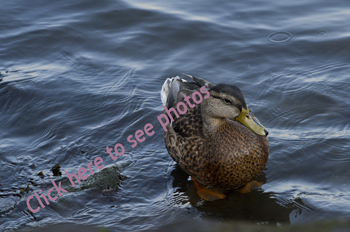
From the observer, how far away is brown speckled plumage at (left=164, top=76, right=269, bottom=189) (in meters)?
4.28

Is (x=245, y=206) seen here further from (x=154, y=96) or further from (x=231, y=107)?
(x=154, y=96)

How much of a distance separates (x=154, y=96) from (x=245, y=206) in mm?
2660

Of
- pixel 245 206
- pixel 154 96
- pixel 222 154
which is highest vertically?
pixel 154 96

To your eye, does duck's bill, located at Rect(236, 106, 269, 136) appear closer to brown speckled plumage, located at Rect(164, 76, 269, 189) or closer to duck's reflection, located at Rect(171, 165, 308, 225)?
brown speckled plumage, located at Rect(164, 76, 269, 189)

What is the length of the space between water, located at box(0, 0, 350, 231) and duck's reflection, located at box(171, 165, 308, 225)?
0.01 m

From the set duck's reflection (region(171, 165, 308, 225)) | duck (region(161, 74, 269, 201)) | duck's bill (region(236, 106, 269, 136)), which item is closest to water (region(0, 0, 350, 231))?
duck's reflection (region(171, 165, 308, 225))

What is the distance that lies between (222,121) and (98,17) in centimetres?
535

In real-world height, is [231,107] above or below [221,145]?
above

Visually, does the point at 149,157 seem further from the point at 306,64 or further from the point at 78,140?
the point at 306,64

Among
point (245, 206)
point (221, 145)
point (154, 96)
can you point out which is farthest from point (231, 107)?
point (154, 96)

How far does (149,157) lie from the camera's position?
511 centimetres

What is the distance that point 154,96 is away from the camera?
6.38 m

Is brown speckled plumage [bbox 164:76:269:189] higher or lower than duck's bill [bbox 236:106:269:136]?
lower

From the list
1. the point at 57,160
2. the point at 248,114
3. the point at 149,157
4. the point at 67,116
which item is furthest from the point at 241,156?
the point at 67,116
